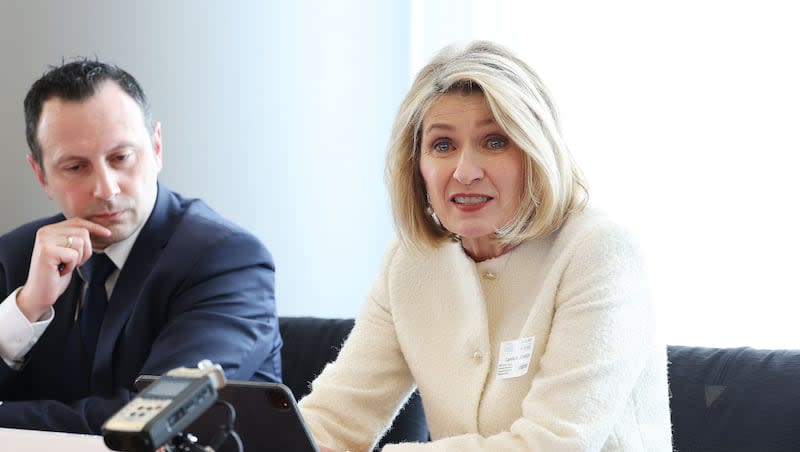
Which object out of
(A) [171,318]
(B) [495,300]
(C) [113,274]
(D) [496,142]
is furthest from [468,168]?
(C) [113,274]

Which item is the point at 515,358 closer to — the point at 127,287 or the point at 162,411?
the point at 162,411

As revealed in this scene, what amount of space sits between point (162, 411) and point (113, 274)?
5.82 feet

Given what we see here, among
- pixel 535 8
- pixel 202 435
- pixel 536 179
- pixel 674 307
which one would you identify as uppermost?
pixel 535 8

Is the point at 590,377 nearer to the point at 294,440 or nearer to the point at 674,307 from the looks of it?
the point at 294,440

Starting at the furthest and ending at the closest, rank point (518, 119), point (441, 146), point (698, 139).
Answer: point (698, 139) → point (441, 146) → point (518, 119)

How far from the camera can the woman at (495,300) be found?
1.80 meters

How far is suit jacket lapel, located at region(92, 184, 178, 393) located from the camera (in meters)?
2.59

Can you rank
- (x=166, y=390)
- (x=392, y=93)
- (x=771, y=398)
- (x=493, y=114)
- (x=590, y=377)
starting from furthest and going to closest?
(x=392, y=93)
(x=771, y=398)
(x=493, y=114)
(x=590, y=377)
(x=166, y=390)

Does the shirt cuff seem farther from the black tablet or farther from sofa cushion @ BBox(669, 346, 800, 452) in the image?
sofa cushion @ BBox(669, 346, 800, 452)

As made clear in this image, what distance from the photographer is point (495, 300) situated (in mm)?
2037

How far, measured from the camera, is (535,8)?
3.15m

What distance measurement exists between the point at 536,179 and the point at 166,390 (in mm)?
1017

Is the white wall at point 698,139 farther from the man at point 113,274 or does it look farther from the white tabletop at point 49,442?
the white tabletop at point 49,442

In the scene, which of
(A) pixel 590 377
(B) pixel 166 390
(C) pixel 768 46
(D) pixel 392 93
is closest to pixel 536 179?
(A) pixel 590 377
